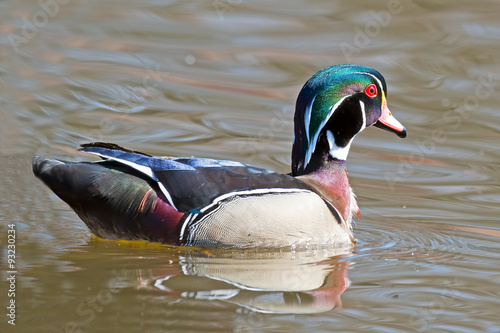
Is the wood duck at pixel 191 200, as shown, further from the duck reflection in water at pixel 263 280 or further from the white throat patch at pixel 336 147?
the white throat patch at pixel 336 147

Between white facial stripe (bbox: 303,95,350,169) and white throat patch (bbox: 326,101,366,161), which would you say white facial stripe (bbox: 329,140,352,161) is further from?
white facial stripe (bbox: 303,95,350,169)

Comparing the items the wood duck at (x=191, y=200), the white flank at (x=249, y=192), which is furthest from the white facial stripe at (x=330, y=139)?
the white flank at (x=249, y=192)

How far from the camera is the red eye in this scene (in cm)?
844

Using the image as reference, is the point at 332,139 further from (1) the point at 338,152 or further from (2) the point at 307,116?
(2) the point at 307,116

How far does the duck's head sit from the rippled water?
906 mm

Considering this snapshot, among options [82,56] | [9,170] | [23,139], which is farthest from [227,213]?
[82,56]

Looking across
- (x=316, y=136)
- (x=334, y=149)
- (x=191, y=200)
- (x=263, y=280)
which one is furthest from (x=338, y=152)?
(x=263, y=280)

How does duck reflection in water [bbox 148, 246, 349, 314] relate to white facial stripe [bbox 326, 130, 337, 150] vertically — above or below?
below

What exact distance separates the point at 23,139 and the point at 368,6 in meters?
6.36

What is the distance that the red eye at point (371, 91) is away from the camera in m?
8.44

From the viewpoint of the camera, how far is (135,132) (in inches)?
450

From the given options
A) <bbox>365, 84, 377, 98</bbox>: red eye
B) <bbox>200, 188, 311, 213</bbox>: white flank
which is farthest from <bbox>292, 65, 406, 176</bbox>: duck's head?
<bbox>200, 188, 311, 213</bbox>: white flank

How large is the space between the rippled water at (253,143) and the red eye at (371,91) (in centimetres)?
132

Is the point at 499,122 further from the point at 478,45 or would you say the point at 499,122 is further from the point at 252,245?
the point at 252,245
